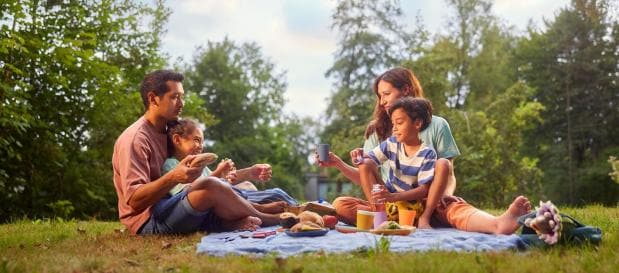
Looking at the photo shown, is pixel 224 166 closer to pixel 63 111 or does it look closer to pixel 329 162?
pixel 329 162

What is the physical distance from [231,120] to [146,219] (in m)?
22.5

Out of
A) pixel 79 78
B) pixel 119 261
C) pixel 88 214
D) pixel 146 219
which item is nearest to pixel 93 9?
pixel 79 78

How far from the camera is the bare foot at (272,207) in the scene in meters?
5.62

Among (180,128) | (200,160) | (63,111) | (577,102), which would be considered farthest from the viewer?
(577,102)

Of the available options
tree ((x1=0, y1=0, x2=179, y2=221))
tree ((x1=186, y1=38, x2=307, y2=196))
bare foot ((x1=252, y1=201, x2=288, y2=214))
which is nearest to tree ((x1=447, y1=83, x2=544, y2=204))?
tree ((x1=0, y1=0, x2=179, y2=221))

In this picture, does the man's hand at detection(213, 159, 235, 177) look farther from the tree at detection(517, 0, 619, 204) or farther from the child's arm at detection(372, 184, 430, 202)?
the tree at detection(517, 0, 619, 204)

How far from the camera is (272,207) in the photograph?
5641 millimetres

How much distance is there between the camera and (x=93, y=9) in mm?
11453

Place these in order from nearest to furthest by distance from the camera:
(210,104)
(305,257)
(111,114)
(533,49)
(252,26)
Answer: (305,257)
(111,114)
(533,49)
(252,26)
(210,104)

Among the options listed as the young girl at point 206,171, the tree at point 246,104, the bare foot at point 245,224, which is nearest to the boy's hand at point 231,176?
the young girl at point 206,171

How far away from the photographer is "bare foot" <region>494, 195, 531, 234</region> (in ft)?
14.0

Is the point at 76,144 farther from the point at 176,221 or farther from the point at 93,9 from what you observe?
the point at 176,221

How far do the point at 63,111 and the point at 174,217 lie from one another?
6.24 metres

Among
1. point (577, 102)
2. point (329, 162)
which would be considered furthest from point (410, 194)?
point (577, 102)
